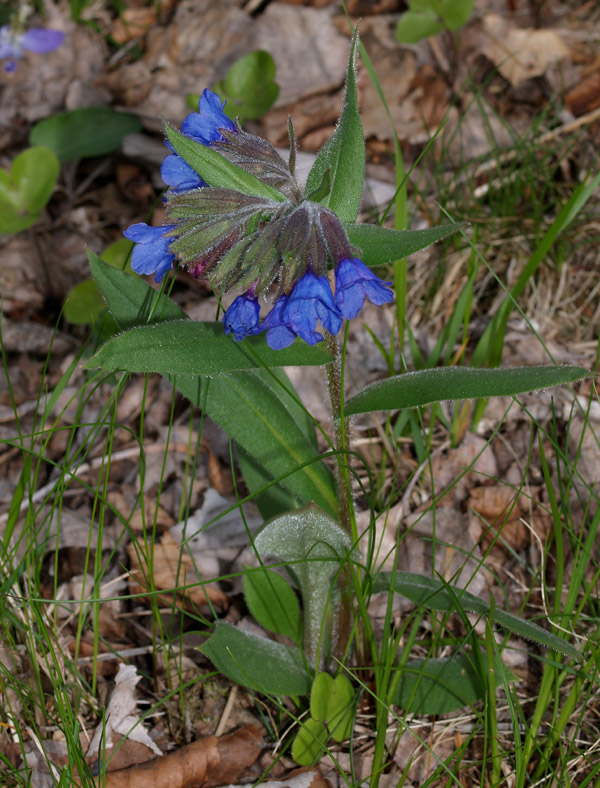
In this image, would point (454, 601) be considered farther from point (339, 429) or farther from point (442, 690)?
point (339, 429)

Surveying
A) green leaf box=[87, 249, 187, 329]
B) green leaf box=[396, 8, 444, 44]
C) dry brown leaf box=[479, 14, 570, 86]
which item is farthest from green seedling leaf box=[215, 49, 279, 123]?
green leaf box=[87, 249, 187, 329]

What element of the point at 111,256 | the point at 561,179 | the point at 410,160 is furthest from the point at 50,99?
the point at 561,179

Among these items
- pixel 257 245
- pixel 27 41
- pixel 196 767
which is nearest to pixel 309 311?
pixel 257 245

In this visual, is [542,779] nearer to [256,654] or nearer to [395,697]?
[395,697]

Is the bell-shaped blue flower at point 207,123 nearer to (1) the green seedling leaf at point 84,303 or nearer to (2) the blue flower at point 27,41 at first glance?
(1) the green seedling leaf at point 84,303

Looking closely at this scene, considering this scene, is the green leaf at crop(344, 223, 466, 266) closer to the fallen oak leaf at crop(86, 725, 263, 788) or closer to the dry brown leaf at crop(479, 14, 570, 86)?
the fallen oak leaf at crop(86, 725, 263, 788)

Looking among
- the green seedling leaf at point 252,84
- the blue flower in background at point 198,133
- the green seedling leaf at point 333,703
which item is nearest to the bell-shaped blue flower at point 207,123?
the blue flower in background at point 198,133
